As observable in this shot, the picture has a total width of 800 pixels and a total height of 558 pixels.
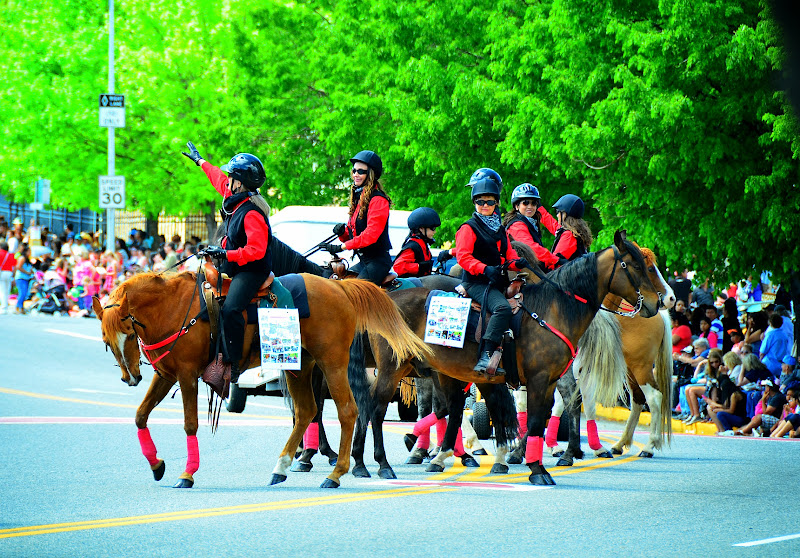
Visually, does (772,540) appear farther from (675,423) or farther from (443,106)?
(443,106)

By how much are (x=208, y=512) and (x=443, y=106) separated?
663 inches

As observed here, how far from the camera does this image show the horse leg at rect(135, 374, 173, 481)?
35.4 feet

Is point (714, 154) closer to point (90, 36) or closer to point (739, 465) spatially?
point (739, 465)

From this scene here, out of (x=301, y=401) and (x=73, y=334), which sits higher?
(x=301, y=401)

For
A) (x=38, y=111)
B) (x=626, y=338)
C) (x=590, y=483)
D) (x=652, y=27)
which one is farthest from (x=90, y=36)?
(x=590, y=483)

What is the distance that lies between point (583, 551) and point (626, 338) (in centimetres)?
685

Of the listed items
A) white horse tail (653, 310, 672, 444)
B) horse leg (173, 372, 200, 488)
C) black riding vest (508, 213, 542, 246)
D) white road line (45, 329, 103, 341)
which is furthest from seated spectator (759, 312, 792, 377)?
white road line (45, 329, 103, 341)

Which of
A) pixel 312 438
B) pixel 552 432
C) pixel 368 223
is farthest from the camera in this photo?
pixel 552 432

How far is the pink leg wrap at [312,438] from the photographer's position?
12516 millimetres

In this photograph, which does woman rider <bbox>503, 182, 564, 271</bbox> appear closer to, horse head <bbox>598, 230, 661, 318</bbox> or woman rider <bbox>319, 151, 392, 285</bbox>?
horse head <bbox>598, 230, 661, 318</bbox>

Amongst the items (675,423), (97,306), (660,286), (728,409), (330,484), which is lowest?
(675,423)

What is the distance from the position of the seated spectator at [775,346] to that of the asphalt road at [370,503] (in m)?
3.60

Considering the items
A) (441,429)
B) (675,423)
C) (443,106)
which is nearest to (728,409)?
(675,423)

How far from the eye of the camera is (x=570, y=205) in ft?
44.7
